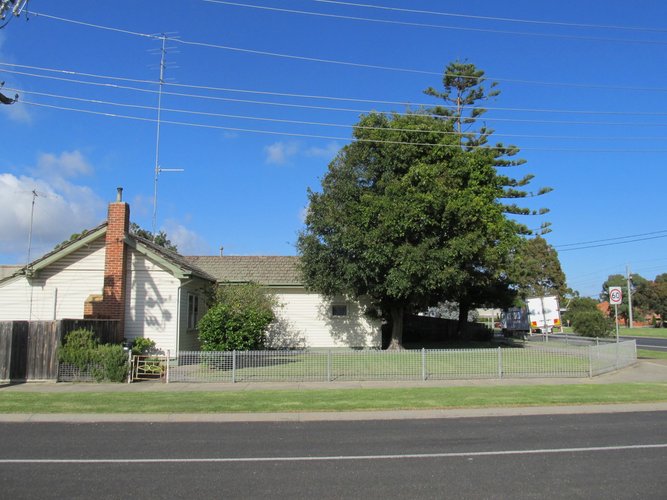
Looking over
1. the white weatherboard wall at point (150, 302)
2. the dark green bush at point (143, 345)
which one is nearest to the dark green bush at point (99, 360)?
the dark green bush at point (143, 345)

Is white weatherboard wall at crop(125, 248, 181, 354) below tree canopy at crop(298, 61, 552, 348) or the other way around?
below

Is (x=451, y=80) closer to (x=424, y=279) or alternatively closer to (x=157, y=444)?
(x=424, y=279)

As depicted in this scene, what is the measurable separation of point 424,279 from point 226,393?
10642 mm

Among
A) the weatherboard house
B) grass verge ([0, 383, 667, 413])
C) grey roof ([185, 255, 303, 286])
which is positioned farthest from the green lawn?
the weatherboard house

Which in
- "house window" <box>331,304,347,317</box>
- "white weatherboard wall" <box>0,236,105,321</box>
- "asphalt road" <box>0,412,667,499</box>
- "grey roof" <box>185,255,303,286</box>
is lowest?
"asphalt road" <box>0,412,667,499</box>

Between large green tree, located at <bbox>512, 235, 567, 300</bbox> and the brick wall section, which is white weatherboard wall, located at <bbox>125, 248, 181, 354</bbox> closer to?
the brick wall section

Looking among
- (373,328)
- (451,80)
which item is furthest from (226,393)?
(451,80)

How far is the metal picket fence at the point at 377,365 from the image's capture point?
15.9 metres

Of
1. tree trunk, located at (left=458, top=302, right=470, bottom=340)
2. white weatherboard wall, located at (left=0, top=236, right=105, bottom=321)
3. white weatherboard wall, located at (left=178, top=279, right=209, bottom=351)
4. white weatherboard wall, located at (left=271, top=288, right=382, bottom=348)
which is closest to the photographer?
white weatherboard wall, located at (left=0, top=236, right=105, bottom=321)

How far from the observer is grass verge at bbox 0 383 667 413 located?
38.9 feet

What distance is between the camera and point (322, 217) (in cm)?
2391

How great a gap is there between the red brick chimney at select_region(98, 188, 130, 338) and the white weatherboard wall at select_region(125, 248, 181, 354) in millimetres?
571

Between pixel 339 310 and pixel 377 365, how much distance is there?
35.7ft

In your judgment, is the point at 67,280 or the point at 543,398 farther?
the point at 67,280
